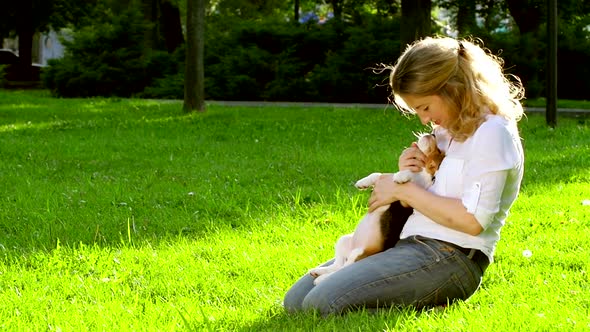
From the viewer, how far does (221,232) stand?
597 cm

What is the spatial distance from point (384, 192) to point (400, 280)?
43 cm

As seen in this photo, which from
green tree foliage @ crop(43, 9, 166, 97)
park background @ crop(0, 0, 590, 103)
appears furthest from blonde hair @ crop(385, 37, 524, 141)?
green tree foliage @ crop(43, 9, 166, 97)

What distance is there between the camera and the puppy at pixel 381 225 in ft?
13.4

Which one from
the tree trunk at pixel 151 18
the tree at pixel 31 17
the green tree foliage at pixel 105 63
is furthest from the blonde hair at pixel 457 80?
the tree at pixel 31 17

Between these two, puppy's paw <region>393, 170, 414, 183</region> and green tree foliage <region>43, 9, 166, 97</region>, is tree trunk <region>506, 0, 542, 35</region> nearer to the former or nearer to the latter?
green tree foliage <region>43, 9, 166, 97</region>

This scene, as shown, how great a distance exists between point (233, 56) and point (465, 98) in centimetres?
1944

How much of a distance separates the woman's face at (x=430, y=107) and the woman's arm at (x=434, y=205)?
31 cm

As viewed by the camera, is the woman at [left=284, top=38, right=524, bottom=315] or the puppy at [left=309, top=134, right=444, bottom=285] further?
the puppy at [left=309, top=134, right=444, bottom=285]

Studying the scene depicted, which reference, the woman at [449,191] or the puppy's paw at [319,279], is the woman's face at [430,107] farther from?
the puppy's paw at [319,279]

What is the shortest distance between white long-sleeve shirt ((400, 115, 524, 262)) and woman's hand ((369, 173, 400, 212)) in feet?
0.53

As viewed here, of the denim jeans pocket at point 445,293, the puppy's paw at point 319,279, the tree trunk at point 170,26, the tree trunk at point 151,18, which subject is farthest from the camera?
the tree trunk at point 170,26

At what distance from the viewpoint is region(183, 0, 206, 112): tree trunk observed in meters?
15.2

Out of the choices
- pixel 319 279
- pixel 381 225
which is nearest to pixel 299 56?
pixel 381 225

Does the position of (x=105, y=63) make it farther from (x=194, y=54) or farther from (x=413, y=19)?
(x=413, y=19)
